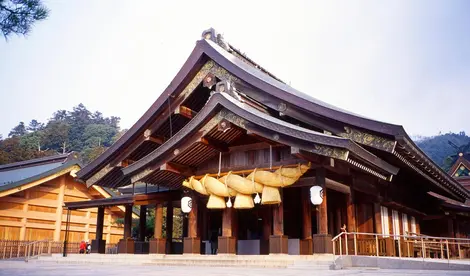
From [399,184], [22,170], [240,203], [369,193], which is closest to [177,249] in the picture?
[240,203]

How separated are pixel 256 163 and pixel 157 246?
462 cm

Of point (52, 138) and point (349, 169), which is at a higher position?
point (52, 138)

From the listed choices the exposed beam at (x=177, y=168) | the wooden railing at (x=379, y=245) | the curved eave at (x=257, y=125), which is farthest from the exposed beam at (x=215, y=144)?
the wooden railing at (x=379, y=245)

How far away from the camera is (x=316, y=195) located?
1230 centimetres

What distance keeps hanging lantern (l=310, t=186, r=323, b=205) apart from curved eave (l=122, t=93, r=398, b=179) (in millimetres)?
1420

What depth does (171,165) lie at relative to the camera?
1445 centimetres

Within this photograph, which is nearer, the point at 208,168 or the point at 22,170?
the point at 208,168

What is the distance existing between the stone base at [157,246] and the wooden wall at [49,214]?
10.4 metres

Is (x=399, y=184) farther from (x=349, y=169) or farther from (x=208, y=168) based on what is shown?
(x=208, y=168)

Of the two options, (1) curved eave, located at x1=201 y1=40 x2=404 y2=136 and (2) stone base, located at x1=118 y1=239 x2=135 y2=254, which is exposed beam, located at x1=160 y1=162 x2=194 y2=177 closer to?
(1) curved eave, located at x1=201 y1=40 x2=404 y2=136

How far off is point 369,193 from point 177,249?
8113 millimetres

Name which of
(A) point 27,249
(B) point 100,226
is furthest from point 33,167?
(B) point 100,226

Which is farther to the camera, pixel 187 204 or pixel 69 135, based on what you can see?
pixel 69 135

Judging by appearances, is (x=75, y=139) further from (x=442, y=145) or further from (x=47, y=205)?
(x=442, y=145)
